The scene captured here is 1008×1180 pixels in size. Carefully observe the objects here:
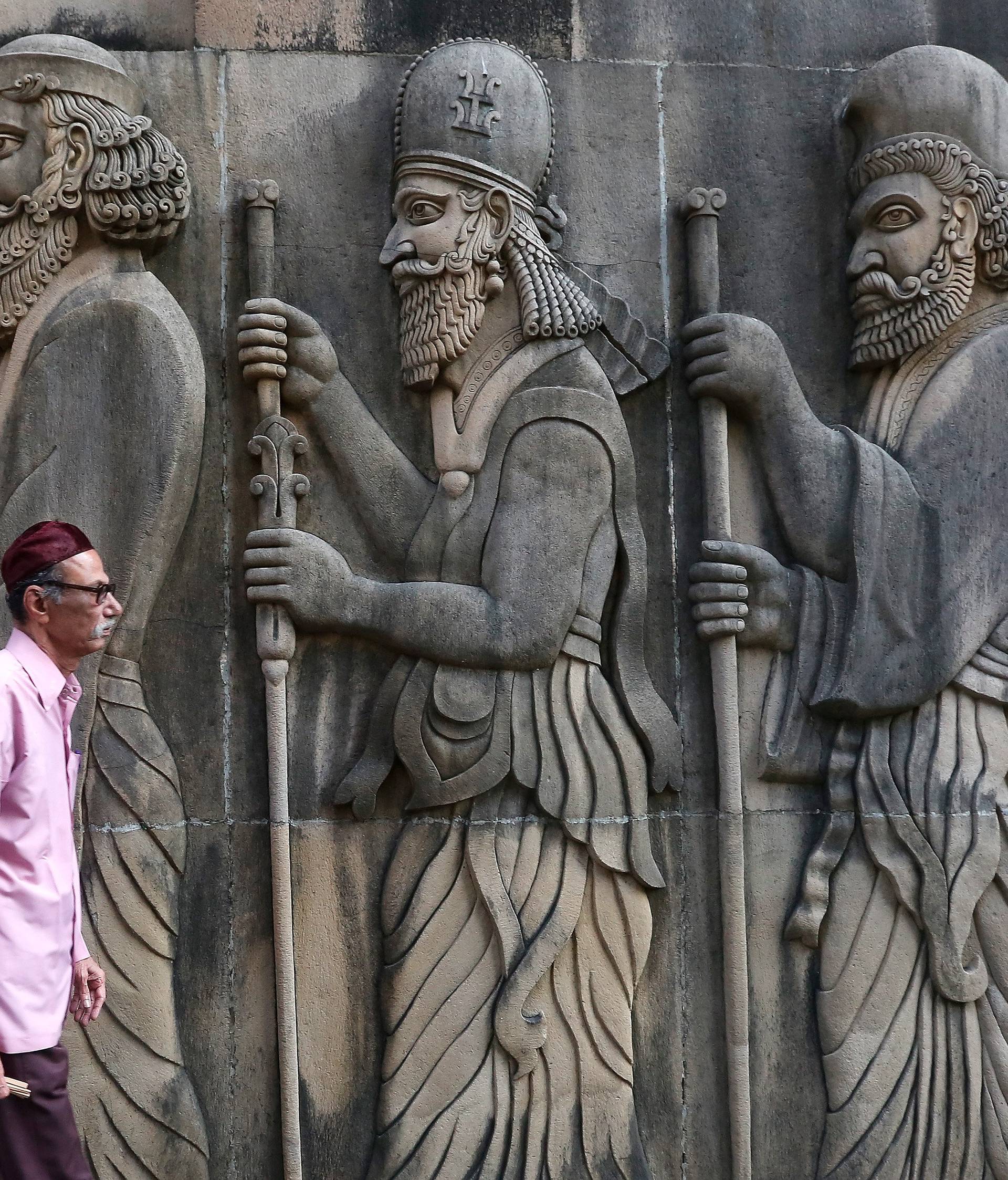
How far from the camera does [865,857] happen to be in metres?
6.71

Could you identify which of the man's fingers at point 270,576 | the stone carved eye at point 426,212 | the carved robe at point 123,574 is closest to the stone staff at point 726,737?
the stone carved eye at point 426,212

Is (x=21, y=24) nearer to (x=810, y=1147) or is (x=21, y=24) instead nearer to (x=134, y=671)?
(x=134, y=671)

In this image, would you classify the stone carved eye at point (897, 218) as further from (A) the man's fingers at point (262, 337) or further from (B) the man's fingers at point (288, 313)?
(A) the man's fingers at point (262, 337)

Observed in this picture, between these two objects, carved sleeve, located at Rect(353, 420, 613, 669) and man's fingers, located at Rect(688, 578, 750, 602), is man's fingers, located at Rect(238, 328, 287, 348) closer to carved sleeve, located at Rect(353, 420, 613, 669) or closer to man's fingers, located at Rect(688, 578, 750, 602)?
carved sleeve, located at Rect(353, 420, 613, 669)

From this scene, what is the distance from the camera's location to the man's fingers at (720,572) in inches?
264

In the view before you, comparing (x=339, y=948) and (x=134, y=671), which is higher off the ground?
(x=134, y=671)

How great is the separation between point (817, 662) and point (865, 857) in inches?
30.4

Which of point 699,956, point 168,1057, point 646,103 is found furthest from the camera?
point 646,103

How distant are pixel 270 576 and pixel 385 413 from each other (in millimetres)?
832

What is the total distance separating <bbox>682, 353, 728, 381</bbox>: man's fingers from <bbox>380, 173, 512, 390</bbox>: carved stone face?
2.71 feet

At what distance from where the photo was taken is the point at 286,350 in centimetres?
658

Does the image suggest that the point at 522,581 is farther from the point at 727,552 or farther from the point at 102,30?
the point at 102,30

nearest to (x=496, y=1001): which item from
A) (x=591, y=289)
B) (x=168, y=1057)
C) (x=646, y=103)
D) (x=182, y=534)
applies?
(x=168, y=1057)

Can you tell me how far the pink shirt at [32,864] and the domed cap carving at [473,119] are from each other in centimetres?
271
